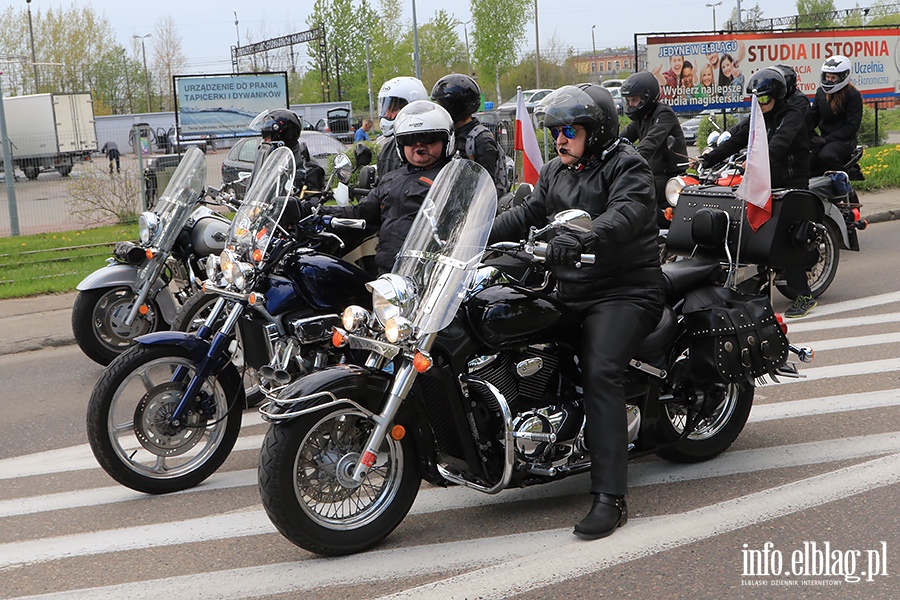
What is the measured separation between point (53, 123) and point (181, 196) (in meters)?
36.4

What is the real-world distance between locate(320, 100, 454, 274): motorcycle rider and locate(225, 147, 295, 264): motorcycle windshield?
58cm

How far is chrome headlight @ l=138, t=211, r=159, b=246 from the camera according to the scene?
283 inches

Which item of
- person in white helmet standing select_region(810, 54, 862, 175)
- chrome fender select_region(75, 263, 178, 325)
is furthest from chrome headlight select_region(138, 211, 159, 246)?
person in white helmet standing select_region(810, 54, 862, 175)

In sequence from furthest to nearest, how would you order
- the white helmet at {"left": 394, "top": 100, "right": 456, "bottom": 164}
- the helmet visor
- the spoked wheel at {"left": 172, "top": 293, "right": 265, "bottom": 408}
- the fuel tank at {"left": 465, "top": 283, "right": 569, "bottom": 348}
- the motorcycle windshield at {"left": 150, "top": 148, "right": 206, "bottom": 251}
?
1. the motorcycle windshield at {"left": 150, "top": 148, "right": 206, "bottom": 251}
2. the spoked wheel at {"left": 172, "top": 293, "right": 265, "bottom": 408}
3. the white helmet at {"left": 394, "top": 100, "right": 456, "bottom": 164}
4. the helmet visor
5. the fuel tank at {"left": 465, "top": 283, "right": 569, "bottom": 348}

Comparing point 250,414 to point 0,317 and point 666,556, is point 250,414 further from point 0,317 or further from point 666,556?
point 0,317

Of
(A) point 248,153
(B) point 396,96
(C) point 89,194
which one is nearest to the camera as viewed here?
(B) point 396,96

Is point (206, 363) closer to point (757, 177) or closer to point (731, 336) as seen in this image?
point (731, 336)

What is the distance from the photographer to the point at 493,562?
13.8ft

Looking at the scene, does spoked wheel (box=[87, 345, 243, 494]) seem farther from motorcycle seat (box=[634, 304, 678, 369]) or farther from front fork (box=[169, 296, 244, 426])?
motorcycle seat (box=[634, 304, 678, 369])

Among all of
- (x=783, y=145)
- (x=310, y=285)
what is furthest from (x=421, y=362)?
(x=783, y=145)

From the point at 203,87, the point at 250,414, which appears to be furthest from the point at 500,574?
the point at 203,87

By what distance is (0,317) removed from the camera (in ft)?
33.6

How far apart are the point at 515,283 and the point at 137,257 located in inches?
166

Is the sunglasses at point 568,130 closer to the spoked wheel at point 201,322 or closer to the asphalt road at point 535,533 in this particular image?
the asphalt road at point 535,533
